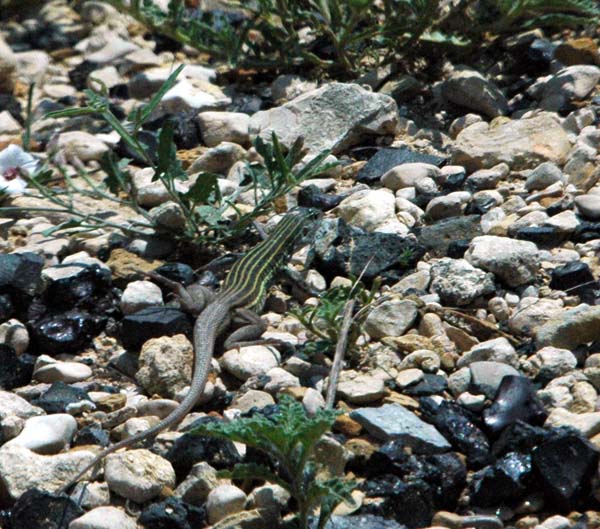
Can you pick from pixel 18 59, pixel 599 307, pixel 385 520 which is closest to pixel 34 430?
pixel 385 520

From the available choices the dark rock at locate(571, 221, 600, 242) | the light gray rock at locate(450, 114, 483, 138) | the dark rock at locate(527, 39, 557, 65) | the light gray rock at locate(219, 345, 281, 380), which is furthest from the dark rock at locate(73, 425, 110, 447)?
the dark rock at locate(527, 39, 557, 65)

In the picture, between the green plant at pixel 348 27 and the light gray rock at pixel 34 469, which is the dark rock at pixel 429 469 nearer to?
the light gray rock at pixel 34 469

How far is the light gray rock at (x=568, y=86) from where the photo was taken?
7.21m

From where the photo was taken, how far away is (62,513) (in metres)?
4.16

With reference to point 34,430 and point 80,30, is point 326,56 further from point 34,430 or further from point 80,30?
point 34,430

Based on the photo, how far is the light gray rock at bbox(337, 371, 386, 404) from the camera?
479 centimetres

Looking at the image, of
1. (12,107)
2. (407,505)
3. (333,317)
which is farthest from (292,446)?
(12,107)

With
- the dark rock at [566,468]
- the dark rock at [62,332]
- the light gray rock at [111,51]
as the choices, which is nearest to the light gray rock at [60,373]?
the dark rock at [62,332]

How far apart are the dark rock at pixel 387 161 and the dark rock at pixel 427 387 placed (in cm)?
209

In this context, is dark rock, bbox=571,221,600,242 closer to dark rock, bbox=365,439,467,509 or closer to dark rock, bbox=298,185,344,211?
dark rock, bbox=298,185,344,211

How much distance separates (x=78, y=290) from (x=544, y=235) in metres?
2.37

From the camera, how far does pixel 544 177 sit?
630cm

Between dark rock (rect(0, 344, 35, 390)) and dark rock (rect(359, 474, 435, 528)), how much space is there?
1.89 meters

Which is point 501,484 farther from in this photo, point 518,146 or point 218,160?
point 218,160
